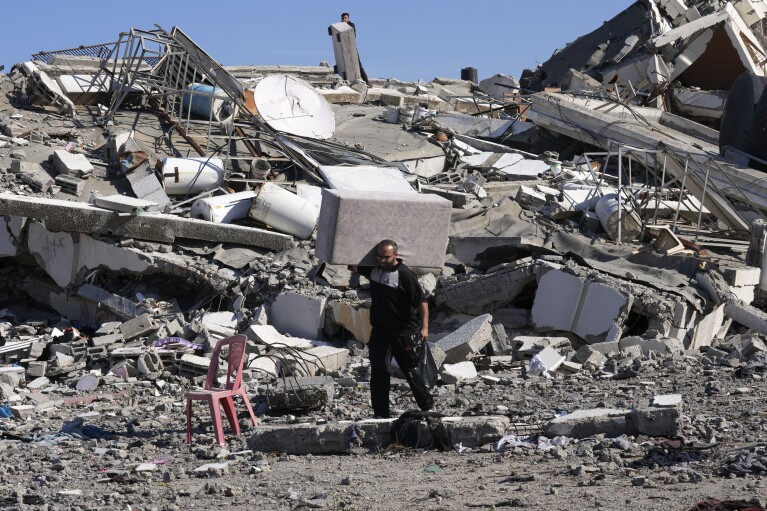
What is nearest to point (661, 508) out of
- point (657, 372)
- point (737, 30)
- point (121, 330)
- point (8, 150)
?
point (657, 372)

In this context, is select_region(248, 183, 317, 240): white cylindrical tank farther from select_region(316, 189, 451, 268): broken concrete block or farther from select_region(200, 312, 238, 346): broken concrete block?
select_region(316, 189, 451, 268): broken concrete block

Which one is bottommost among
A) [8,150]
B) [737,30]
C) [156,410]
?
[156,410]

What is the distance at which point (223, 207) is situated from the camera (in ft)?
43.5

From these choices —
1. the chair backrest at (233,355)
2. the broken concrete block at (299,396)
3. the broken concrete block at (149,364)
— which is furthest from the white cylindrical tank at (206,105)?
the chair backrest at (233,355)

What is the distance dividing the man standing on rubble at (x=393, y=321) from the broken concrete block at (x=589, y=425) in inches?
39.6

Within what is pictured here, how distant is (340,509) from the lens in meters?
5.48

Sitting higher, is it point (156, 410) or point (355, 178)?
point (355, 178)

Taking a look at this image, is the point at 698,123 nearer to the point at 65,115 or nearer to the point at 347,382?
the point at 65,115

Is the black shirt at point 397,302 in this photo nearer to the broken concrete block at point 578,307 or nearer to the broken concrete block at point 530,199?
the broken concrete block at point 578,307

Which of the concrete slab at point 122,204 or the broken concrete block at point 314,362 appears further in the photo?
the concrete slab at point 122,204

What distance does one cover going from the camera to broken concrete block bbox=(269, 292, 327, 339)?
38.2ft

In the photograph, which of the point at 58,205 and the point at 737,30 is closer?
the point at 58,205

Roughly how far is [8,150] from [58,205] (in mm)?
3435

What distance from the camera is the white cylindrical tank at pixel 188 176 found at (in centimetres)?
1437
